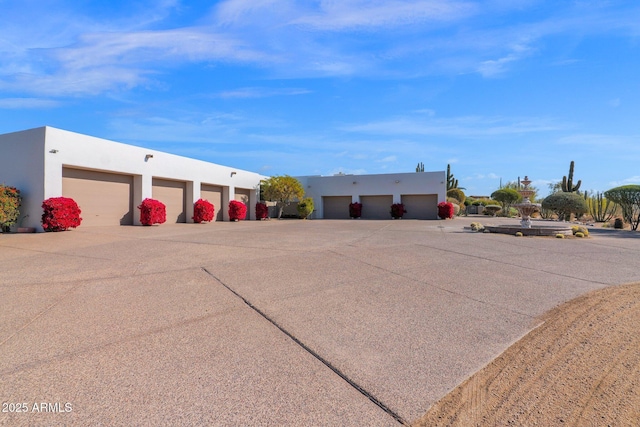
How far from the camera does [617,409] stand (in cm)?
268

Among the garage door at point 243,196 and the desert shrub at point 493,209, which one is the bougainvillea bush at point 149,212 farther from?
the desert shrub at point 493,209

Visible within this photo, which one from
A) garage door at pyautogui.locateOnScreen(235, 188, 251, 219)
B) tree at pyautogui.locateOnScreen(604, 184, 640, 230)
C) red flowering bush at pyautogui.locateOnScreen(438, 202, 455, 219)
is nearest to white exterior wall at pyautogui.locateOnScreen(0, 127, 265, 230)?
garage door at pyautogui.locateOnScreen(235, 188, 251, 219)

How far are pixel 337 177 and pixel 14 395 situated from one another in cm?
3088

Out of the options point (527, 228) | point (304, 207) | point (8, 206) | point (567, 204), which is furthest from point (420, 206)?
point (8, 206)

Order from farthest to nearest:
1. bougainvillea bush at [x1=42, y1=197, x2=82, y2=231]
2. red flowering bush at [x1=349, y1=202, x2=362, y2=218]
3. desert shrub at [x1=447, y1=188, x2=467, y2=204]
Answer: desert shrub at [x1=447, y1=188, x2=467, y2=204]
red flowering bush at [x1=349, y1=202, x2=362, y2=218]
bougainvillea bush at [x1=42, y1=197, x2=82, y2=231]

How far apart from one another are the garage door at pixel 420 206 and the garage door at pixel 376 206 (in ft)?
4.72

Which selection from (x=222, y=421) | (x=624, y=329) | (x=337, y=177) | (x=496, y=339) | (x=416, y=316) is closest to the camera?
(x=222, y=421)

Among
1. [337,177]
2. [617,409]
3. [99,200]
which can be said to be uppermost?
[337,177]

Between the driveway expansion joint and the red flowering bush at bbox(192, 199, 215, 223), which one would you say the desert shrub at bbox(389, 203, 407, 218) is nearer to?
the red flowering bush at bbox(192, 199, 215, 223)

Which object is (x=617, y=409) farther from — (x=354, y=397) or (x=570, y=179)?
(x=570, y=179)

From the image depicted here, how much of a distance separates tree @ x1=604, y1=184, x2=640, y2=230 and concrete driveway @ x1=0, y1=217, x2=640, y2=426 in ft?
54.3

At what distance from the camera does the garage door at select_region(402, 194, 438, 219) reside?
30641 millimetres

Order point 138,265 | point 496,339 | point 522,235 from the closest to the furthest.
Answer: point 496,339
point 138,265
point 522,235

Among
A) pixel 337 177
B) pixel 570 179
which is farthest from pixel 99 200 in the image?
pixel 570 179
